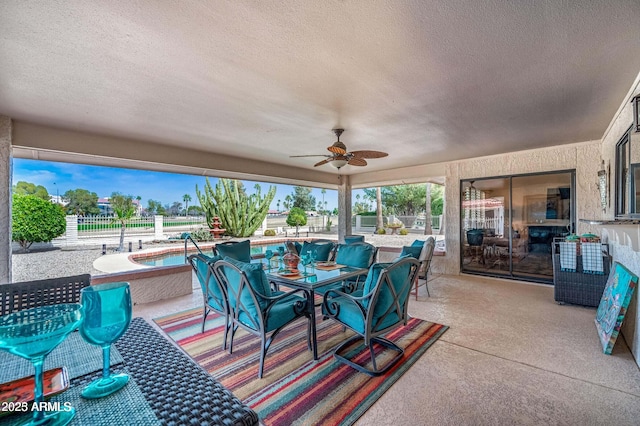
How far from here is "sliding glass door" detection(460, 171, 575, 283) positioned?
4.96 meters

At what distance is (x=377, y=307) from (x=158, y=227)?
27.0 feet

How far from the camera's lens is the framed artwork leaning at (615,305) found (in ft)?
8.30

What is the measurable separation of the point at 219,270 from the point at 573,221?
5.70 m

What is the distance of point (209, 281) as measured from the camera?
9.44ft

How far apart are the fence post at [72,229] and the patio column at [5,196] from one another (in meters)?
3.77

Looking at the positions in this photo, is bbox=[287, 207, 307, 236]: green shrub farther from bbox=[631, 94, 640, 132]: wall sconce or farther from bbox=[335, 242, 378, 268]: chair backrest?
bbox=[631, 94, 640, 132]: wall sconce

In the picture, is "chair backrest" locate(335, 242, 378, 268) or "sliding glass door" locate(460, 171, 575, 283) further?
"sliding glass door" locate(460, 171, 575, 283)

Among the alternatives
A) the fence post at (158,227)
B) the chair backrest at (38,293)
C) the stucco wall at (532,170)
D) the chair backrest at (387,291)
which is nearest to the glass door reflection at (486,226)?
the stucco wall at (532,170)

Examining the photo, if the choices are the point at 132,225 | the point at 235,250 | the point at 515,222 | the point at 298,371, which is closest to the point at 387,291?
the point at 298,371

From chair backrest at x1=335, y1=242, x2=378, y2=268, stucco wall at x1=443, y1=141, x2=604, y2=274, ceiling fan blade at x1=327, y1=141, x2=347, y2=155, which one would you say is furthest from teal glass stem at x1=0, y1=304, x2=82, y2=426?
stucco wall at x1=443, y1=141, x2=604, y2=274

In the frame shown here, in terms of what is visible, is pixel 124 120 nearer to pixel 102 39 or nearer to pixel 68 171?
pixel 102 39

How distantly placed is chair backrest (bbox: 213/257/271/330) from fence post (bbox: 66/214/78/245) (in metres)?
6.06

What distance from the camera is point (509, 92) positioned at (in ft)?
8.60

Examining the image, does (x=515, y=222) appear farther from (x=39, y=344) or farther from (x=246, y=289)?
(x=39, y=344)
